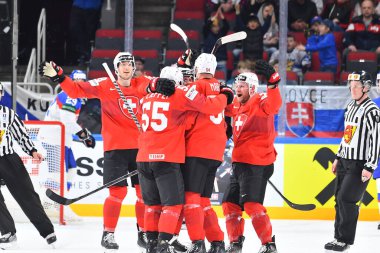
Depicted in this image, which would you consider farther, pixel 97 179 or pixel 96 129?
pixel 96 129

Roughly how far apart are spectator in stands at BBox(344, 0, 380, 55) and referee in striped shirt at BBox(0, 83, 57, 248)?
5732 mm

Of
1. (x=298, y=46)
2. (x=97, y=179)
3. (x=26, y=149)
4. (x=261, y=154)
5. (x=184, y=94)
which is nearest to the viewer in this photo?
(x=184, y=94)

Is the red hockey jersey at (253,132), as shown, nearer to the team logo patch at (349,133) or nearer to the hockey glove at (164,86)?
the team logo patch at (349,133)

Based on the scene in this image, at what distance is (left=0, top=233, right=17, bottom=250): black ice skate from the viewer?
8.64 metres

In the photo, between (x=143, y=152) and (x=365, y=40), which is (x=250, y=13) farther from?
(x=143, y=152)

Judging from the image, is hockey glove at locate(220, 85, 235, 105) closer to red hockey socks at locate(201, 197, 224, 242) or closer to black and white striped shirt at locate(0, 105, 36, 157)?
red hockey socks at locate(201, 197, 224, 242)

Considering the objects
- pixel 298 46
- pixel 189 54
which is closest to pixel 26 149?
pixel 189 54

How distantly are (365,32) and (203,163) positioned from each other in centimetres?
606

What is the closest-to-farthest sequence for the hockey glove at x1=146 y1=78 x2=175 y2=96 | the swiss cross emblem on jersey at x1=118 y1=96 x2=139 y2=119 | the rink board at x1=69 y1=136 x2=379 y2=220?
the hockey glove at x1=146 y1=78 x2=175 y2=96, the swiss cross emblem on jersey at x1=118 y1=96 x2=139 y2=119, the rink board at x1=69 y1=136 x2=379 y2=220

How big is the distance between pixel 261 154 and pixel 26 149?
1.92m

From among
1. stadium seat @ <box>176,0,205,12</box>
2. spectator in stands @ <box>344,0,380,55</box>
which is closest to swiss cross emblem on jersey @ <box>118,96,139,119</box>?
spectator in stands @ <box>344,0,380,55</box>

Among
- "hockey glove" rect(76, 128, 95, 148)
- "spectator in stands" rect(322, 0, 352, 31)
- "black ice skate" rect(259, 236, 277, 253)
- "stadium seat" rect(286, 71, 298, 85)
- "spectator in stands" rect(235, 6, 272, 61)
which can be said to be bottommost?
"black ice skate" rect(259, 236, 277, 253)

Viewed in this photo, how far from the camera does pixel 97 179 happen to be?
10.6 metres

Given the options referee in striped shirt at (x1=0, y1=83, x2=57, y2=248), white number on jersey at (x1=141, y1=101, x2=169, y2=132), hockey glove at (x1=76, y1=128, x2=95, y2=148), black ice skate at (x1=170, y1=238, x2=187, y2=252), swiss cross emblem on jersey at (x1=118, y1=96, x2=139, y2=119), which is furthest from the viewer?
hockey glove at (x1=76, y1=128, x2=95, y2=148)
